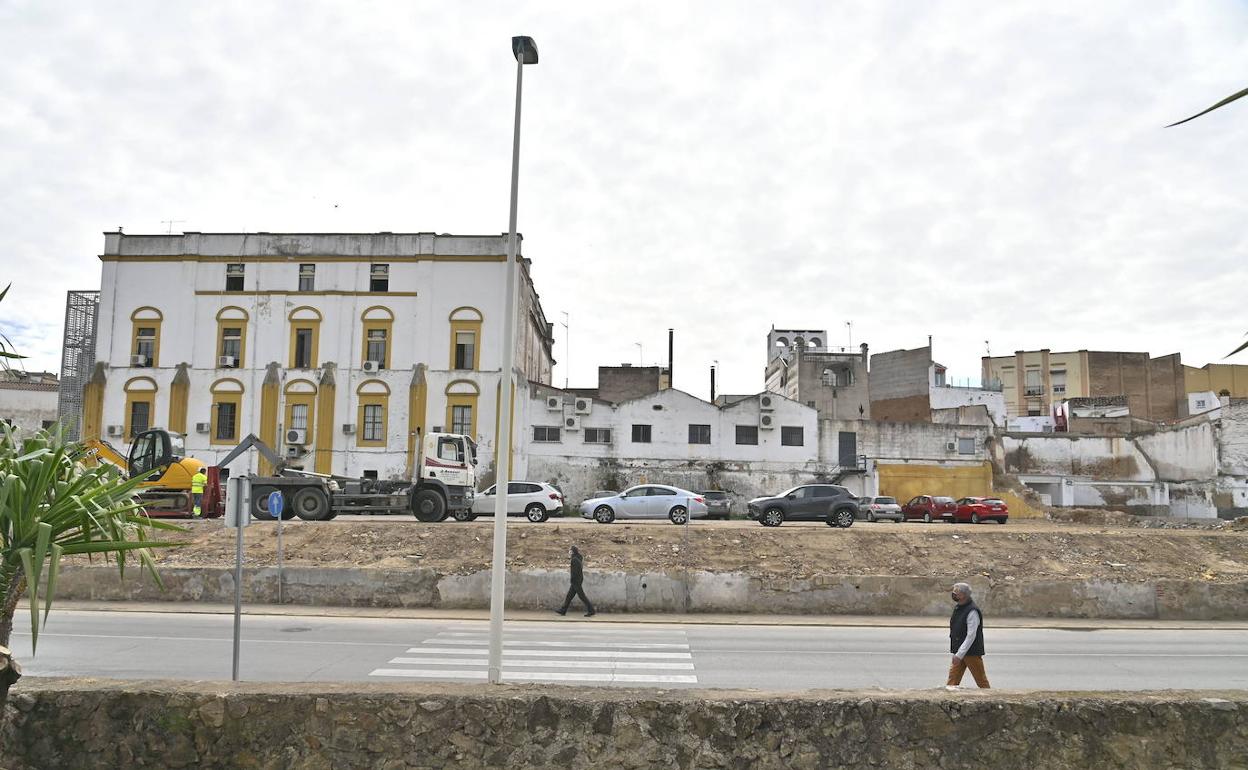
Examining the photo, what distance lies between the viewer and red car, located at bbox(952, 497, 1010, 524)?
125 feet

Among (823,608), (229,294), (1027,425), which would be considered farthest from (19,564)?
(1027,425)

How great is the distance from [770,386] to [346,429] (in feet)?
128

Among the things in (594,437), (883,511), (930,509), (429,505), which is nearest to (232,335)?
(594,437)

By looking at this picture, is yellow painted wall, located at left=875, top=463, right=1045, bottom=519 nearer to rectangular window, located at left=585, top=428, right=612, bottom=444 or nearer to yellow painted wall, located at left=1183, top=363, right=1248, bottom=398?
rectangular window, located at left=585, top=428, right=612, bottom=444

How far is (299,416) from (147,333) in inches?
384

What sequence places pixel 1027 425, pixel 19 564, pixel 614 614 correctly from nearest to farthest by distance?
pixel 19 564 < pixel 614 614 < pixel 1027 425

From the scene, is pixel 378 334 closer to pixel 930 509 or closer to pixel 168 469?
pixel 168 469

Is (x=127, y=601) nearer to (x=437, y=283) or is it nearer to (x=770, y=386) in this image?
(x=437, y=283)

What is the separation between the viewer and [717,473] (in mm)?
47438

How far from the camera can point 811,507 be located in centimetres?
2919

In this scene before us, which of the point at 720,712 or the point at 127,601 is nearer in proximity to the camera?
the point at 720,712

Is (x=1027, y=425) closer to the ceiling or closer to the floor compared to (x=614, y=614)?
closer to the ceiling

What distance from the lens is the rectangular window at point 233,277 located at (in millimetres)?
47156

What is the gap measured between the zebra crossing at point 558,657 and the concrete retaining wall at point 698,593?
2.17 meters
